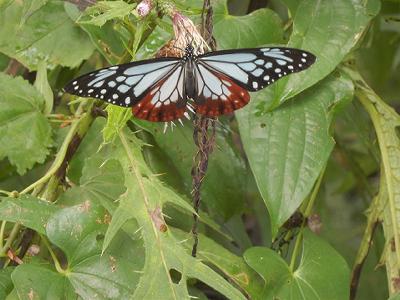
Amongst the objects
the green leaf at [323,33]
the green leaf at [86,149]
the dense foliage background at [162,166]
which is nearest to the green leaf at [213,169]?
the dense foliage background at [162,166]

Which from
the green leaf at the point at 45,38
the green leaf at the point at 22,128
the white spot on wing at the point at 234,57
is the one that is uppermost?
the white spot on wing at the point at 234,57

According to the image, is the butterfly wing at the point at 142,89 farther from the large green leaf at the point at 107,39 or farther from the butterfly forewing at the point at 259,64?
the large green leaf at the point at 107,39

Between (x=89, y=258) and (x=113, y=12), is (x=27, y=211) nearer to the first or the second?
(x=89, y=258)

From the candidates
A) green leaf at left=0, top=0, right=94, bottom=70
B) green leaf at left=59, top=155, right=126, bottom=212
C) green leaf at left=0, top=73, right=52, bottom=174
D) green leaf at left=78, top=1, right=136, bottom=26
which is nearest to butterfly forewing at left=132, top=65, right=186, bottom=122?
green leaf at left=78, top=1, right=136, bottom=26

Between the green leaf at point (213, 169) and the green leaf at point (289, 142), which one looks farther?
the green leaf at point (213, 169)

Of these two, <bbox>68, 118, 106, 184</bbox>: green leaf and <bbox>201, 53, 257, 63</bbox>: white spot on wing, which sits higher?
<bbox>201, 53, 257, 63</bbox>: white spot on wing

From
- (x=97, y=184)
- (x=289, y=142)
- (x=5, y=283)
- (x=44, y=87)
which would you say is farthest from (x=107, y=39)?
(x=5, y=283)

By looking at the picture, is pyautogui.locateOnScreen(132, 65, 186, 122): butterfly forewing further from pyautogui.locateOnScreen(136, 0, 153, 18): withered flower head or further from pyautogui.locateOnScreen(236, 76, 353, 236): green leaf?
pyautogui.locateOnScreen(236, 76, 353, 236): green leaf
